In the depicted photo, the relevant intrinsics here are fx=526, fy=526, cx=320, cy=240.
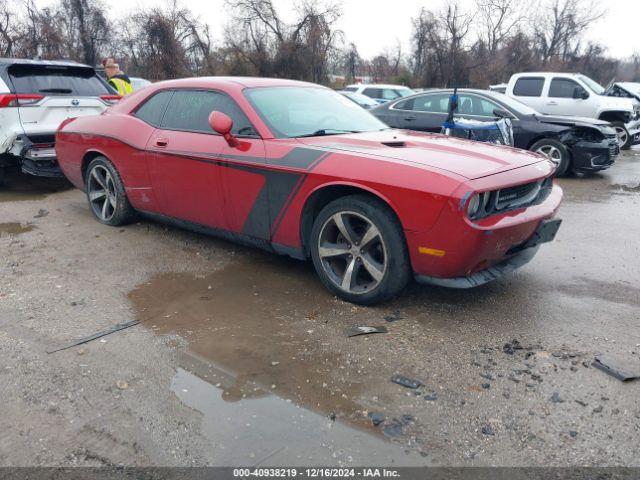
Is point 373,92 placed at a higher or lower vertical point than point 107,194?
higher

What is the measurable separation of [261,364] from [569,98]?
11548 millimetres

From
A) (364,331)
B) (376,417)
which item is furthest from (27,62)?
(376,417)

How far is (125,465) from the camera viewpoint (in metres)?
2.22

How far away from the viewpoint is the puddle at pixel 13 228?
5.49 metres

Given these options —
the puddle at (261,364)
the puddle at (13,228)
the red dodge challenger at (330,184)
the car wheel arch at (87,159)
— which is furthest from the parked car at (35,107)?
the puddle at (261,364)

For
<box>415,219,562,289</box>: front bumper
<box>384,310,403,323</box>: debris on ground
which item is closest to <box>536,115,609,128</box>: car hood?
<box>415,219,562,289</box>: front bumper

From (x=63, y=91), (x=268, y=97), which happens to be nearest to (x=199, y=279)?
(x=268, y=97)

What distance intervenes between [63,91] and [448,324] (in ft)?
20.7

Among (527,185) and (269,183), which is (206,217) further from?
(527,185)

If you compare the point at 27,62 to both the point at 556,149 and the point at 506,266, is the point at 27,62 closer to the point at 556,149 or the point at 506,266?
the point at 506,266

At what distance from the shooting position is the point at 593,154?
8.63 m

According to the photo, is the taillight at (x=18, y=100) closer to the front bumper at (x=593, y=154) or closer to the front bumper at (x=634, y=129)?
the front bumper at (x=593, y=154)

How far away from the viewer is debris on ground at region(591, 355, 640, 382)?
9.21ft

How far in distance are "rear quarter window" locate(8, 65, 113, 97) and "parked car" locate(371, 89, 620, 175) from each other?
17.8ft
